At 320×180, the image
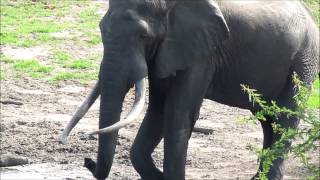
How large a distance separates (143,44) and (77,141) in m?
3.24

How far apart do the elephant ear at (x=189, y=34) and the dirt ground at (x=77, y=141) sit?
1177 mm

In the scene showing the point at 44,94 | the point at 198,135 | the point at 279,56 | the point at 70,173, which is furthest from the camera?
the point at 44,94

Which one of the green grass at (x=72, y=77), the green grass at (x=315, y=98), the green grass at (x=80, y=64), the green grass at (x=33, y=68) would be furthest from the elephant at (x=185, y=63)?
the green grass at (x=80, y=64)

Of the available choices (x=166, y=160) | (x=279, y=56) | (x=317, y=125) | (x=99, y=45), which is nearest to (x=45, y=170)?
(x=166, y=160)

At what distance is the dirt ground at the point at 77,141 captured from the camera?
10.0 meters

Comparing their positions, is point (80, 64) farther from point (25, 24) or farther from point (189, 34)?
point (189, 34)

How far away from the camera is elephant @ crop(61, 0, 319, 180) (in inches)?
311

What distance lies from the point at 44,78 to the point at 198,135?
3.16m

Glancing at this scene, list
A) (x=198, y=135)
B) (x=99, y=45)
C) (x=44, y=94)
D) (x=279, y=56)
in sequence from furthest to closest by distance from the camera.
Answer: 1. (x=99, y=45)
2. (x=44, y=94)
3. (x=198, y=135)
4. (x=279, y=56)

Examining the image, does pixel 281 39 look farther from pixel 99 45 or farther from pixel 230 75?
pixel 99 45

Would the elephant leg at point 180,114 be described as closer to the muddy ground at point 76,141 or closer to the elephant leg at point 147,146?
the elephant leg at point 147,146

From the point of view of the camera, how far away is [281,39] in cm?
898

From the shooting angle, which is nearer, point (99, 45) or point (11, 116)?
point (11, 116)

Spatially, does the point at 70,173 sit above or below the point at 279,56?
below
